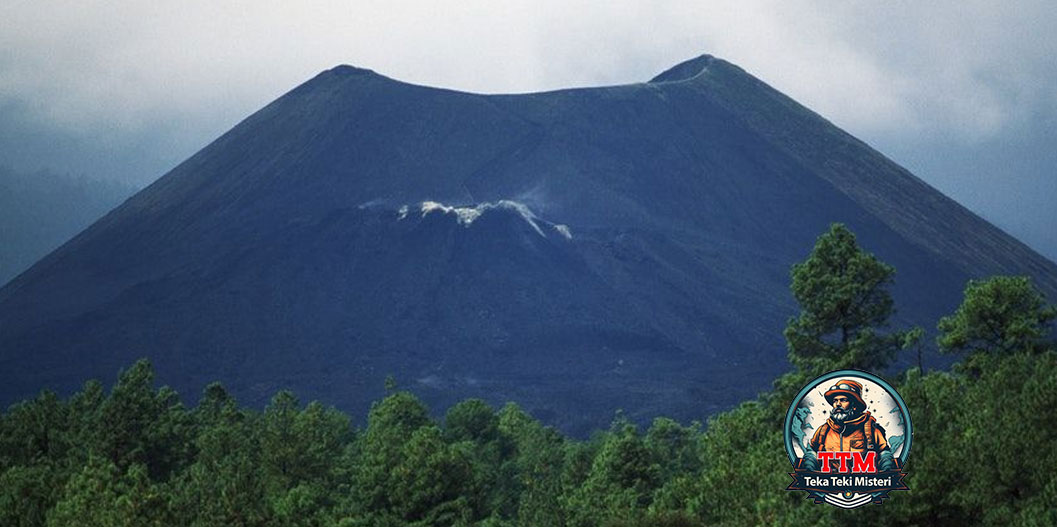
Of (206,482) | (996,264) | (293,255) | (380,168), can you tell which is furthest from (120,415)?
(996,264)

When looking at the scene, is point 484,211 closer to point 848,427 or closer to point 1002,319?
point 1002,319

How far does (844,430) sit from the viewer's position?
22.5 metres

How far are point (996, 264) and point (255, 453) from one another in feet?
476

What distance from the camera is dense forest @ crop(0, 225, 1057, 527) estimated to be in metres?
27.8

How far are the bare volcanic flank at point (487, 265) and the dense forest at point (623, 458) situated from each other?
6386 cm

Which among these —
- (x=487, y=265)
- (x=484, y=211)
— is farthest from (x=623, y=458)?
(x=484, y=211)

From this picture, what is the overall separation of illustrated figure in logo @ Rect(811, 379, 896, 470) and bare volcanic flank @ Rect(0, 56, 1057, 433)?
9275 cm

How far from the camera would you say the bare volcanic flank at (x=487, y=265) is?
452 ft

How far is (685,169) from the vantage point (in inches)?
7328

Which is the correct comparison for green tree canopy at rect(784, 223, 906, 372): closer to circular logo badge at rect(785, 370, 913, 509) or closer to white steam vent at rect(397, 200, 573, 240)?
circular logo badge at rect(785, 370, 913, 509)

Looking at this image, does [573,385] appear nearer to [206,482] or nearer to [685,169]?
[685,169]

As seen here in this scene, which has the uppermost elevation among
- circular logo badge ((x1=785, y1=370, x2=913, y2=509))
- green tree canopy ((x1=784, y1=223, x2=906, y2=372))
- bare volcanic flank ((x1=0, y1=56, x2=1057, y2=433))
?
bare volcanic flank ((x1=0, y1=56, x2=1057, y2=433))

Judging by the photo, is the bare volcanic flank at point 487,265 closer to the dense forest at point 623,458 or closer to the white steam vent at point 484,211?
the white steam vent at point 484,211

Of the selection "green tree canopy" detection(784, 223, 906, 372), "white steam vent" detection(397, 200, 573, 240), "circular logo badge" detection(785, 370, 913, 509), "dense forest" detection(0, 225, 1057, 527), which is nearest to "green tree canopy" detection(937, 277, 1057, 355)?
"dense forest" detection(0, 225, 1057, 527)
